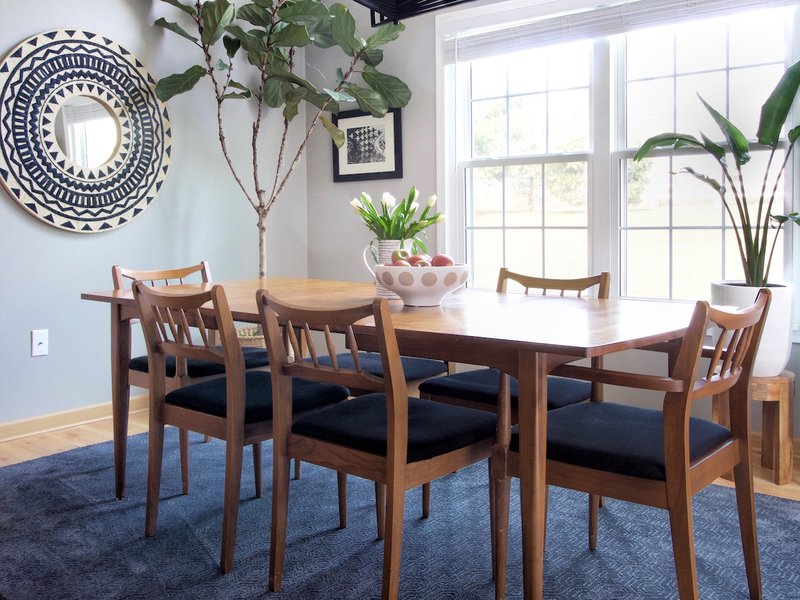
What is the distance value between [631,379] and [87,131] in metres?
3.14

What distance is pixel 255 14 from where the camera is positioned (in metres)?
3.96

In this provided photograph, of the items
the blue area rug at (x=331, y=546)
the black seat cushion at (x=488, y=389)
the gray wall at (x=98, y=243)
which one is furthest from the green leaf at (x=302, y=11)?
the blue area rug at (x=331, y=546)

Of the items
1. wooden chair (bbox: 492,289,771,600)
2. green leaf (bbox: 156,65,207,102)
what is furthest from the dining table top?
green leaf (bbox: 156,65,207,102)

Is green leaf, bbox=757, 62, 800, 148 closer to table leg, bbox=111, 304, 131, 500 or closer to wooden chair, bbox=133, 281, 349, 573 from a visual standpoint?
wooden chair, bbox=133, 281, 349, 573

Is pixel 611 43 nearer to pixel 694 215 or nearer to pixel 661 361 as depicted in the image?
pixel 694 215

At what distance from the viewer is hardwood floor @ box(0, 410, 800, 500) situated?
2867 millimetres

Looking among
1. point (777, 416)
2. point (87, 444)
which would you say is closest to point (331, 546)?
point (87, 444)

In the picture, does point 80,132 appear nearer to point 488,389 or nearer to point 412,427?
point 488,389

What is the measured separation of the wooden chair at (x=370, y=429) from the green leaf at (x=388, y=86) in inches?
100.0

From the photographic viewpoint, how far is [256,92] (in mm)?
4652

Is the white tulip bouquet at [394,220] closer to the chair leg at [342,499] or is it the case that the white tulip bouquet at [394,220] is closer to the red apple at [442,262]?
the red apple at [442,262]

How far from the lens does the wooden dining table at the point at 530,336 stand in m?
1.64

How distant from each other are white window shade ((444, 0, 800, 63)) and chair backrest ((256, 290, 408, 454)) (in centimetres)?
252

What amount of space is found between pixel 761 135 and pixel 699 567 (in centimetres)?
177
